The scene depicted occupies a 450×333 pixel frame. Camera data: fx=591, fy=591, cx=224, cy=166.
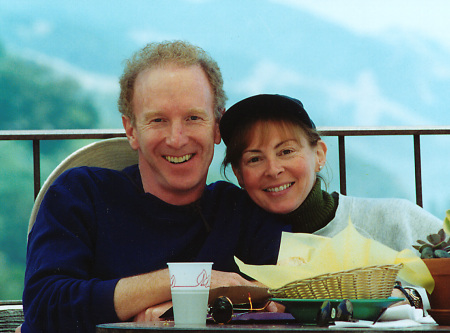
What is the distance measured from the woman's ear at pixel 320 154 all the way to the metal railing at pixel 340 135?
42 cm

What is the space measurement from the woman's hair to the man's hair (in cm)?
12

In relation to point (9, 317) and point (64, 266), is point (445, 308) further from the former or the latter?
point (9, 317)

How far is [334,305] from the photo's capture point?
99 cm

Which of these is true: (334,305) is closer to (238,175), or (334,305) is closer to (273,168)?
(273,168)

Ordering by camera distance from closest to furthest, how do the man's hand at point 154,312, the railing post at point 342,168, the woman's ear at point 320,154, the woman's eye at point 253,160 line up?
the man's hand at point 154,312 < the woman's eye at point 253,160 < the woman's ear at point 320,154 < the railing post at point 342,168

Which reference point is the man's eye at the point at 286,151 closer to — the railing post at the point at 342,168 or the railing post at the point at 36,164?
the railing post at the point at 342,168

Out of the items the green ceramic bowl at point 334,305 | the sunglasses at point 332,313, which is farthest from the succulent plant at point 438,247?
the sunglasses at point 332,313

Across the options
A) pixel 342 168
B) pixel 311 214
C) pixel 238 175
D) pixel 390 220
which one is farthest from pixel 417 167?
pixel 238 175

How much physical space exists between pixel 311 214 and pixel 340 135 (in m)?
0.79

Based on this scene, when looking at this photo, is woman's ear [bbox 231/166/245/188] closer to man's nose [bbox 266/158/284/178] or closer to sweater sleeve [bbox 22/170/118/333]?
man's nose [bbox 266/158/284/178]

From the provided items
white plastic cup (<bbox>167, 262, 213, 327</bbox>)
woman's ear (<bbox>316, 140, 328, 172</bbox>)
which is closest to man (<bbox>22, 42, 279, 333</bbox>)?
woman's ear (<bbox>316, 140, 328, 172</bbox>)

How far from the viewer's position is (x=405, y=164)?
2688 millimetres

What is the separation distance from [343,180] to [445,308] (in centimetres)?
161

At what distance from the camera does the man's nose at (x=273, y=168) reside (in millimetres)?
1857
